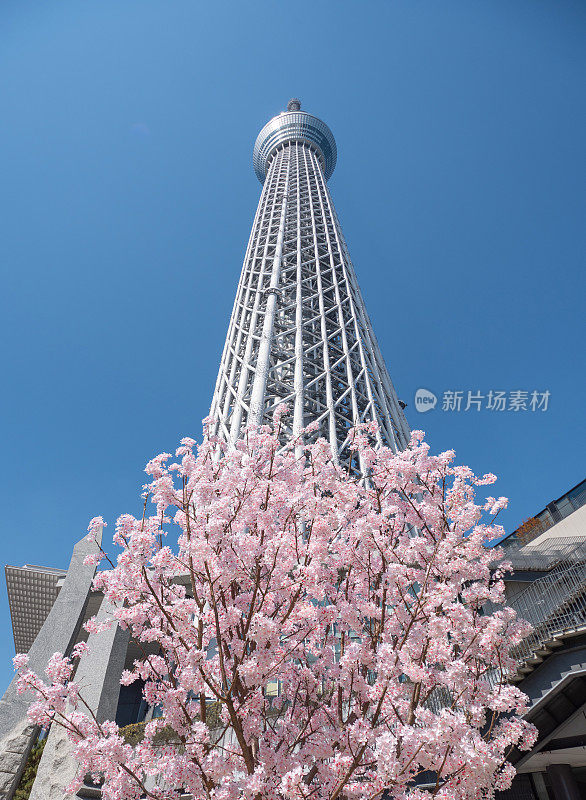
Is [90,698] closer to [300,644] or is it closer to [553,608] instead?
[300,644]

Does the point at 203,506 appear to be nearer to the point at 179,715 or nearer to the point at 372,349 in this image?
the point at 179,715

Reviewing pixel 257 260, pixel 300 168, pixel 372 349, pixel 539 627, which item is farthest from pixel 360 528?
pixel 300 168

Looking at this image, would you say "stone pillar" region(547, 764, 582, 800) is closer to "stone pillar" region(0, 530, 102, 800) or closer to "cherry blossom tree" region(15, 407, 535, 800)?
"cherry blossom tree" region(15, 407, 535, 800)

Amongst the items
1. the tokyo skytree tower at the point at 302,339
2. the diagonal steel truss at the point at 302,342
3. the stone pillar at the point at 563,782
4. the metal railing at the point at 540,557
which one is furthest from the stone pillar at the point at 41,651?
the metal railing at the point at 540,557

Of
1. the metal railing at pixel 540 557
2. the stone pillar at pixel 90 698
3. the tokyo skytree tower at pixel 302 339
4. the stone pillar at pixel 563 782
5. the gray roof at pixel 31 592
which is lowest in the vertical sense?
the stone pillar at pixel 563 782

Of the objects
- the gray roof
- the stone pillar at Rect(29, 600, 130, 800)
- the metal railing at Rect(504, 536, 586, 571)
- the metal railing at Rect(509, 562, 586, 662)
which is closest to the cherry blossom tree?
the metal railing at Rect(509, 562, 586, 662)

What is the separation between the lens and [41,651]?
537 inches

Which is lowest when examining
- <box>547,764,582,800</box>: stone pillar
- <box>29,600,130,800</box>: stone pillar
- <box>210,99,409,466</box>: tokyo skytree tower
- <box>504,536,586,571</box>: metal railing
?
<box>547,764,582,800</box>: stone pillar

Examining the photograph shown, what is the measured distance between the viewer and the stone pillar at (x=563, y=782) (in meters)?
12.5

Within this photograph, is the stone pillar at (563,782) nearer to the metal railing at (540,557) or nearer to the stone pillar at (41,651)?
the metal railing at (540,557)

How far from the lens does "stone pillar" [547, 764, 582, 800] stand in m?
12.5

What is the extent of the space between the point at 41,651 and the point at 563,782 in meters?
15.1

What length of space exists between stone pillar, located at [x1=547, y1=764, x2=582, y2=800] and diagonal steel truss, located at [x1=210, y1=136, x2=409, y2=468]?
14.5 metres

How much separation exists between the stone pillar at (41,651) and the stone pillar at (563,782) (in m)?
13.8
